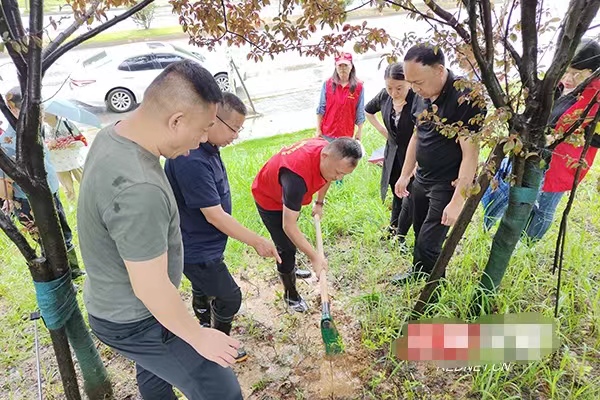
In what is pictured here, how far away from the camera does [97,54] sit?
1088cm

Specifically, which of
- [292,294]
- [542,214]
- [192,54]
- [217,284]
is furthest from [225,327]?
[192,54]

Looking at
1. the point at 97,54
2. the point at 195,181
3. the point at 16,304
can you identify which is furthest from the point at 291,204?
the point at 97,54

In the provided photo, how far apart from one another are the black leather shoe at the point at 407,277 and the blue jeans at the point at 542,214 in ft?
2.87

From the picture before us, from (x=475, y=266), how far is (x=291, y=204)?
1.40m

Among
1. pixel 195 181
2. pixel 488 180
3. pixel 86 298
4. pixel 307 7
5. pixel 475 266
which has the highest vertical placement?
pixel 307 7

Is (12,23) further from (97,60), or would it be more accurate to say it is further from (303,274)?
(97,60)

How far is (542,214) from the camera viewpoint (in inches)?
119

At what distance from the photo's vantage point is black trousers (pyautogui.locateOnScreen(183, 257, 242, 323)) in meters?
2.27

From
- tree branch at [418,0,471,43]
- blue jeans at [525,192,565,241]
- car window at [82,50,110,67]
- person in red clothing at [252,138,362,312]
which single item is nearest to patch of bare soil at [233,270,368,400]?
person in red clothing at [252,138,362,312]

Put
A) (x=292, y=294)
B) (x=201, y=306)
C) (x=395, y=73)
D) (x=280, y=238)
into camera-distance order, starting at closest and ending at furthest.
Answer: (x=201, y=306) → (x=280, y=238) → (x=292, y=294) → (x=395, y=73)

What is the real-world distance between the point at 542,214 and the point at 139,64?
966 centimetres

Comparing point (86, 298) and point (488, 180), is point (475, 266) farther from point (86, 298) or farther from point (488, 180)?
point (86, 298)

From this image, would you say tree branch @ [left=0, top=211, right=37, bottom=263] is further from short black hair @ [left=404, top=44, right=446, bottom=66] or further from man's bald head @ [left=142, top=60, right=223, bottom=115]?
short black hair @ [left=404, top=44, right=446, bottom=66]

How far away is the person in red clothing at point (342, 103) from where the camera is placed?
4.43 meters
